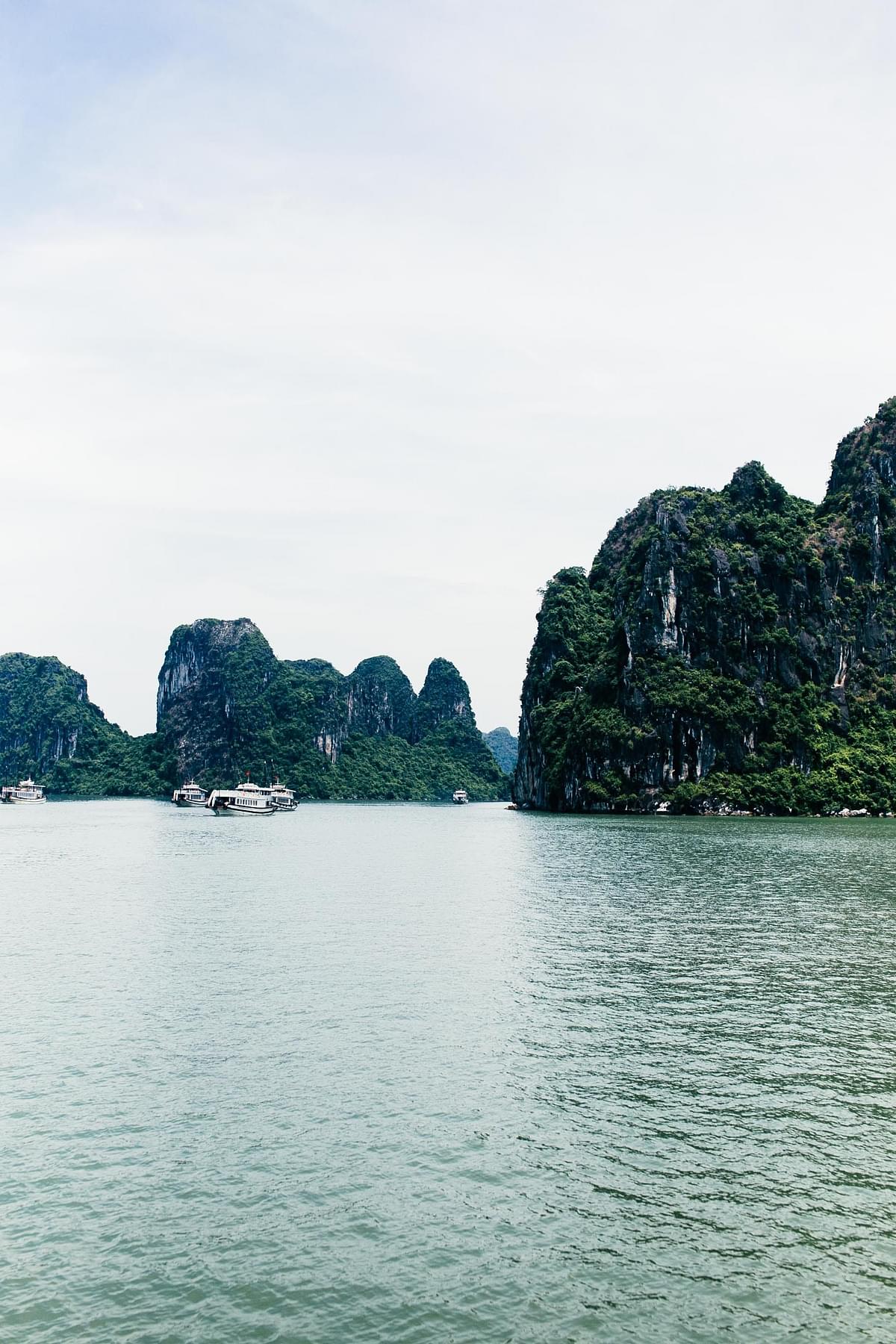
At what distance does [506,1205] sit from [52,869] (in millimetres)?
50162

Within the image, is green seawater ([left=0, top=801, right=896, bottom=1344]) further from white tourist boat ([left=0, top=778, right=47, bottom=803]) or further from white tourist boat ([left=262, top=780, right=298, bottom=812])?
white tourist boat ([left=0, top=778, right=47, bottom=803])

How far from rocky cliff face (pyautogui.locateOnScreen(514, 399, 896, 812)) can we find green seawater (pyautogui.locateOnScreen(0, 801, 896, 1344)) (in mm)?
94740

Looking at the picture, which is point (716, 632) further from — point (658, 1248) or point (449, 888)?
point (658, 1248)

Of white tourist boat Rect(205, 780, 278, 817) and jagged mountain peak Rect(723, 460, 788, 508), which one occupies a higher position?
jagged mountain peak Rect(723, 460, 788, 508)

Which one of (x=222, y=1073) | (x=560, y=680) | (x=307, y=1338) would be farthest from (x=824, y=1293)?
(x=560, y=680)

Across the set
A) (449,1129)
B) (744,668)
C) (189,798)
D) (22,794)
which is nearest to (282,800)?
(189,798)

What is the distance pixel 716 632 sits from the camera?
456ft

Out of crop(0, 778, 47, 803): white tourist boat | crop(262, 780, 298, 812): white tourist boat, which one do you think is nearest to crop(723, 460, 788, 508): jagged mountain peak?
crop(262, 780, 298, 812): white tourist boat

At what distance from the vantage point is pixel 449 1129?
15930mm

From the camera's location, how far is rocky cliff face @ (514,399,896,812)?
130750 mm

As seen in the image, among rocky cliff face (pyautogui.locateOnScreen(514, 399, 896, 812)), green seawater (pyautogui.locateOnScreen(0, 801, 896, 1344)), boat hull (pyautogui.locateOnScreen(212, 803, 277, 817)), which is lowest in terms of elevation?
green seawater (pyautogui.locateOnScreen(0, 801, 896, 1344))

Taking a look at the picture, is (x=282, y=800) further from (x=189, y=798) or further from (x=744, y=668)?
(x=744, y=668)

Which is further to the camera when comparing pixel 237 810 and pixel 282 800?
pixel 282 800

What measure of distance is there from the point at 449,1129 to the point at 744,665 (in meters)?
129
